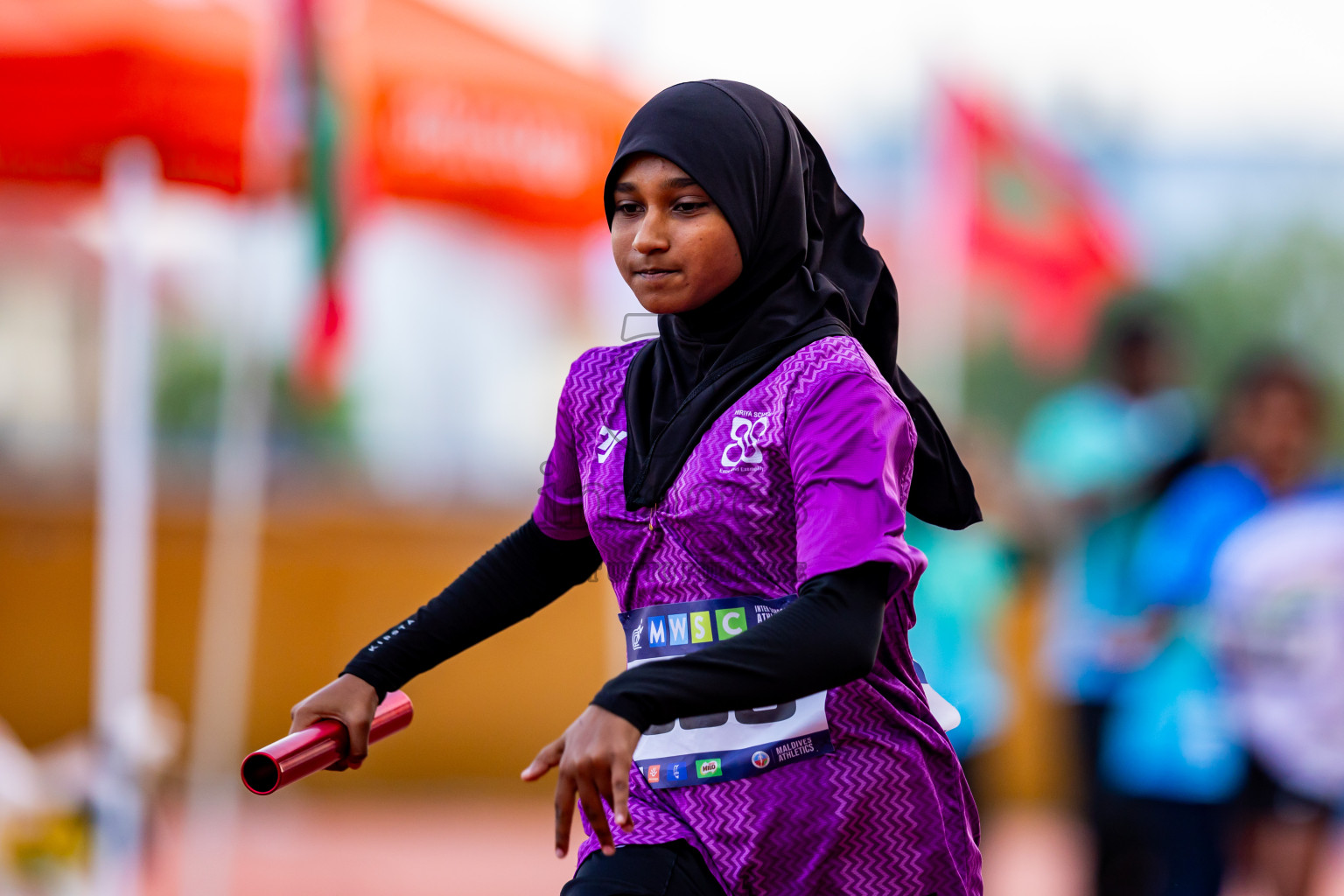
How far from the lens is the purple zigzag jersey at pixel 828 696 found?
7.16 feet

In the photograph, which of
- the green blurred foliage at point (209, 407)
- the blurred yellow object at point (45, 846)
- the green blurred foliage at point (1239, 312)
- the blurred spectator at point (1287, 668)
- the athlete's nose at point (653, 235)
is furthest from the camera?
the green blurred foliage at point (1239, 312)

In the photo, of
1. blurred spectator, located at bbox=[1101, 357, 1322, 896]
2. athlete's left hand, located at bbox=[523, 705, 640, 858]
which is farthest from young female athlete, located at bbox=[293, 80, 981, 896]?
blurred spectator, located at bbox=[1101, 357, 1322, 896]

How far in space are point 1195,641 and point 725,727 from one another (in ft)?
11.6

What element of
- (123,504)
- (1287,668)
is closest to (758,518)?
(1287,668)

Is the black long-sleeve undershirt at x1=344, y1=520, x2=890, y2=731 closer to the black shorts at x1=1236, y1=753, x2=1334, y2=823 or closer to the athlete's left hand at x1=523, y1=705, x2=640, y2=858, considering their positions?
the athlete's left hand at x1=523, y1=705, x2=640, y2=858

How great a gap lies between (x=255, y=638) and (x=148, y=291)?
12.5 ft

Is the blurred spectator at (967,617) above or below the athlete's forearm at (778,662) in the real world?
below

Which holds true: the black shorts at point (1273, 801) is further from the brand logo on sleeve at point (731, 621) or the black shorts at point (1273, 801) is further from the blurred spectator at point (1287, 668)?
the brand logo on sleeve at point (731, 621)

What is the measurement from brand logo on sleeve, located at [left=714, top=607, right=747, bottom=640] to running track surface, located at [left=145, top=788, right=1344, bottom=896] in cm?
472

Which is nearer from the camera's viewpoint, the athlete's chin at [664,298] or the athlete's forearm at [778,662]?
the athlete's forearm at [778,662]

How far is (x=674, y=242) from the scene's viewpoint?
7.47ft

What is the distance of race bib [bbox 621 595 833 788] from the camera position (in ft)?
7.37

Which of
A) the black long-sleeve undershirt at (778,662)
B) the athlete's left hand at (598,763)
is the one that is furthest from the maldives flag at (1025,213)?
the athlete's left hand at (598,763)

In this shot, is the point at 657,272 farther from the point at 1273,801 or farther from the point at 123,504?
the point at 123,504
